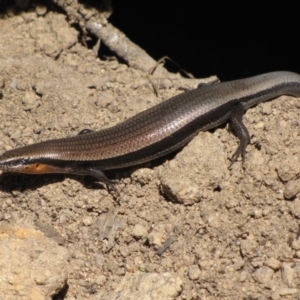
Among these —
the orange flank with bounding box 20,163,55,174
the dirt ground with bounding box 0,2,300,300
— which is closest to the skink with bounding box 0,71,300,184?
the orange flank with bounding box 20,163,55,174

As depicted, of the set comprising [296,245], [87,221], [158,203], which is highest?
Result: [158,203]

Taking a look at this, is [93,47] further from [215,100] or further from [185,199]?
[185,199]

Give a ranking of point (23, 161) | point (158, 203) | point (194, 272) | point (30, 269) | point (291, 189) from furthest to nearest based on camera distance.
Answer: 1. point (23, 161)
2. point (158, 203)
3. point (291, 189)
4. point (194, 272)
5. point (30, 269)

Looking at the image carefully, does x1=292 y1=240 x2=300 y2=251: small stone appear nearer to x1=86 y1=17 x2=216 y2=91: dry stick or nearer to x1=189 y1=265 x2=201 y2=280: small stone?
x1=189 y1=265 x2=201 y2=280: small stone

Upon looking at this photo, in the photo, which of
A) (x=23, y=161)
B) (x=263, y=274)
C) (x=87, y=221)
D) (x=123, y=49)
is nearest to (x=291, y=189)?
(x=263, y=274)

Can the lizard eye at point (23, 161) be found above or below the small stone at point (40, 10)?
below

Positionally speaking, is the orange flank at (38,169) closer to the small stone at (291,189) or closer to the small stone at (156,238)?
the small stone at (156,238)

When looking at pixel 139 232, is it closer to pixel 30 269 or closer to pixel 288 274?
pixel 30 269

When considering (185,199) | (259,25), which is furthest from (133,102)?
(259,25)

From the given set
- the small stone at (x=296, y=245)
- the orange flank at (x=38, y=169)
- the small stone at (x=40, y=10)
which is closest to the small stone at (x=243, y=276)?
the small stone at (x=296, y=245)

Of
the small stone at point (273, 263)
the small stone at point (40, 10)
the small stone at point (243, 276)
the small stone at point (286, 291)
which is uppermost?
the small stone at point (40, 10)
